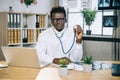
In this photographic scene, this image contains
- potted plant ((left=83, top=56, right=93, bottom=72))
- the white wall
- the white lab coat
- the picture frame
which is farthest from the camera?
the picture frame

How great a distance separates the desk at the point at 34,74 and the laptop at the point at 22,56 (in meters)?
0.06

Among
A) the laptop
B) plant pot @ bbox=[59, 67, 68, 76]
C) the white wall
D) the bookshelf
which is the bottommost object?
plant pot @ bbox=[59, 67, 68, 76]

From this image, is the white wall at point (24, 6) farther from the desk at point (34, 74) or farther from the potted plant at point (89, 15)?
the desk at point (34, 74)

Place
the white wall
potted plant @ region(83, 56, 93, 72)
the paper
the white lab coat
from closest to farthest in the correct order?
the paper
potted plant @ region(83, 56, 93, 72)
the white lab coat
the white wall

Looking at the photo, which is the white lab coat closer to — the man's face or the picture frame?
the man's face

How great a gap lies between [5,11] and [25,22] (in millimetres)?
590

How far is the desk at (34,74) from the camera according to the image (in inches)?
70.8

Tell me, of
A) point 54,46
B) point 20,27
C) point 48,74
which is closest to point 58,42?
point 54,46

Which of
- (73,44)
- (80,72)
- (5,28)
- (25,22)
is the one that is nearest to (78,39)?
(73,44)

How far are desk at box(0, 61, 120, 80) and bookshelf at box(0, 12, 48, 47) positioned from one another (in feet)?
7.17

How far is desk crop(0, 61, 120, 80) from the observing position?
5.90ft

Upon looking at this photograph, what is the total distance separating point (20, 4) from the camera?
4863 millimetres

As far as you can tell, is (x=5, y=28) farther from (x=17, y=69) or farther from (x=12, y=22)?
(x=17, y=69)

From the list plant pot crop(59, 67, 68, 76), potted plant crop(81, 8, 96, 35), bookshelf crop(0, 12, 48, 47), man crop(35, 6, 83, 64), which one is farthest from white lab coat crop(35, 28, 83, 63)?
potted plant crop(81, 8, 96, 35)
